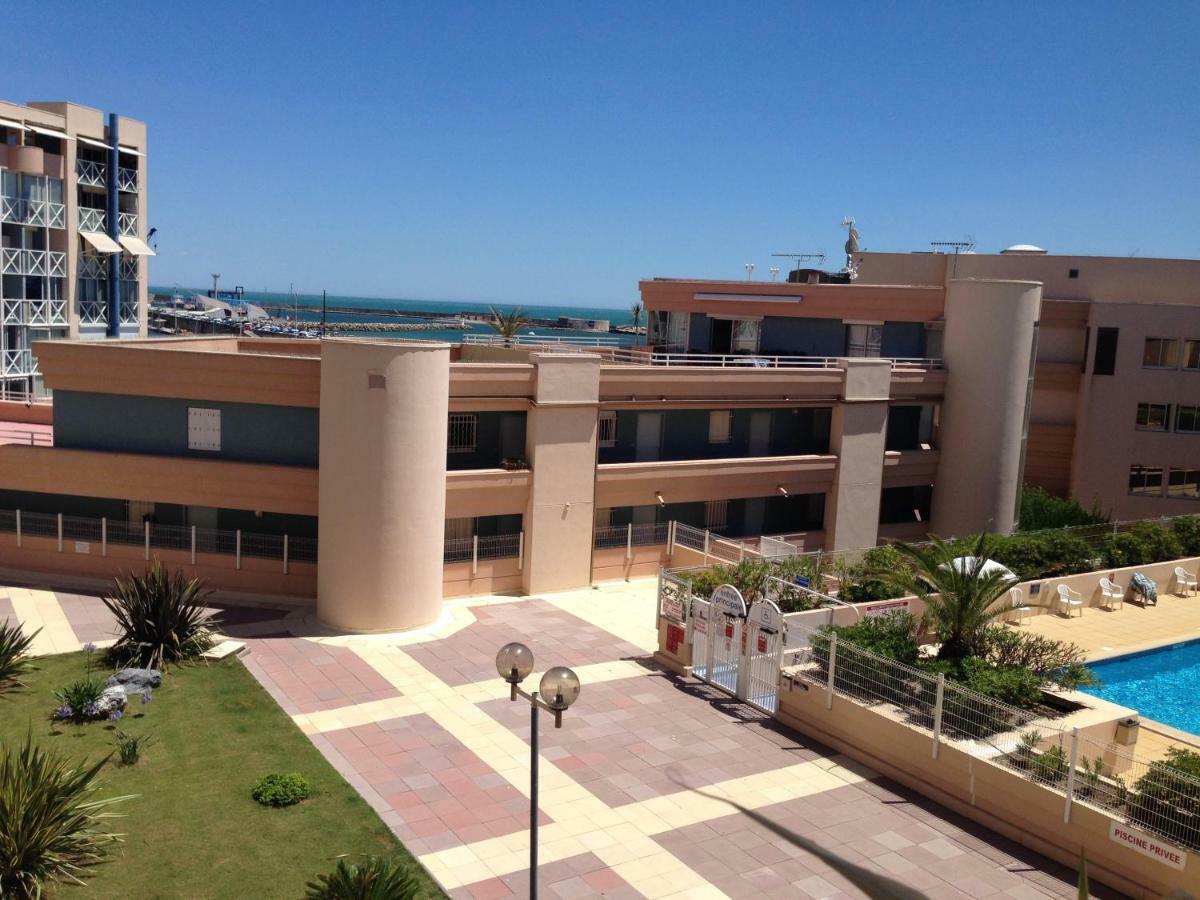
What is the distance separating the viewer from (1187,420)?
37.4 meters

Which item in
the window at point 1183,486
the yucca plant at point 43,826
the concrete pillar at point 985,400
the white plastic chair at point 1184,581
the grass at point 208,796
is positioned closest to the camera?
the yucca plant at point 43,826

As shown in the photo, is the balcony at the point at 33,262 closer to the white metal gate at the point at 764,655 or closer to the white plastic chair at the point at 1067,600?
the white metal gate at the point at 764,655

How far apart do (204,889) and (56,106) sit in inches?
1737

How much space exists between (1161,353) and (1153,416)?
7.59 ft

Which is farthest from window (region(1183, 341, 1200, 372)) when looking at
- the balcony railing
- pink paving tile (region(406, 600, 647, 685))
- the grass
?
the balcony railing

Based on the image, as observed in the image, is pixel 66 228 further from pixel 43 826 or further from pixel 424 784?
pixel 43 826

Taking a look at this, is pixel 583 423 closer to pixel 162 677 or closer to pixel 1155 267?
pixel 162 677

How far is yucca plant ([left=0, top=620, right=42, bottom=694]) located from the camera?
18.7 meters

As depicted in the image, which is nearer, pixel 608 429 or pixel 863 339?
pixel 608 429

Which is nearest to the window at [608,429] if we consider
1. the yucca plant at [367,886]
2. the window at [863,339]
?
the window at [863,339]

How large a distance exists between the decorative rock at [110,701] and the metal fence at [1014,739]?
1208 centimetres

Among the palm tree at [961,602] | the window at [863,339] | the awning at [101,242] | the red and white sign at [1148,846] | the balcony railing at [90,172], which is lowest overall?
the red and white sign at [1148,846]

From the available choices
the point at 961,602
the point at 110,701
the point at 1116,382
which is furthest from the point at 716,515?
the point at 110,701

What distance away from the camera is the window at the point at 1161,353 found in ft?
122
